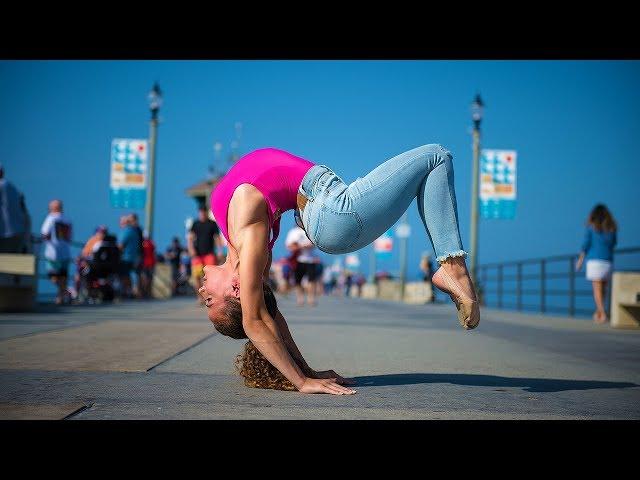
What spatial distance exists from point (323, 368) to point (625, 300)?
24.9 feet

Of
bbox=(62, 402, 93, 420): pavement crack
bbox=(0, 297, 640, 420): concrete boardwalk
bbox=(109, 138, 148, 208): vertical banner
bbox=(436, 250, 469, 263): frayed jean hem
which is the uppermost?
bbox=(109, 138, 148, 208): vertical banner

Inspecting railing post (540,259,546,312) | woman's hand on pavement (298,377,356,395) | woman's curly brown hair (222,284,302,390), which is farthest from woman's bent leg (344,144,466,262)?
railing post (540,259,546,312)

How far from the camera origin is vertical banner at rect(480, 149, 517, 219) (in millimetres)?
19828

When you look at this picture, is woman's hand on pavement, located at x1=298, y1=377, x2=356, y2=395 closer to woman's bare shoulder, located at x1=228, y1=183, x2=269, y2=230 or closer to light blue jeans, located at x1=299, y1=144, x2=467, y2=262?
light blue jeans, located at x1=299, y1=144, x2=467, y2=262

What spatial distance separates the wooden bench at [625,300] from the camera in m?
10.7

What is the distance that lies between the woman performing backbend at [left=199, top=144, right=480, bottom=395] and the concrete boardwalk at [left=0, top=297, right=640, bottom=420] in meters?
0.35

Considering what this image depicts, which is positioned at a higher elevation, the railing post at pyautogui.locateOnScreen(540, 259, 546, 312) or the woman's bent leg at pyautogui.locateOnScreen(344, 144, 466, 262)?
the woman's bent leg at pyautogui.locateOnScreen(344, 144, 466, 262)

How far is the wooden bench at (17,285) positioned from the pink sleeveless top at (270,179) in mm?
7476

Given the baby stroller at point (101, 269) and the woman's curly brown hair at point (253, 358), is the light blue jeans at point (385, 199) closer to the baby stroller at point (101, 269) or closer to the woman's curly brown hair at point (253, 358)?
the woman's curly brown hair at point (253, 358)

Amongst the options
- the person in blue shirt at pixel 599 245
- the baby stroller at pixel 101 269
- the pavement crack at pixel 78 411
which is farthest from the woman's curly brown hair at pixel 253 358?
the baby stroller at pixel 101 269

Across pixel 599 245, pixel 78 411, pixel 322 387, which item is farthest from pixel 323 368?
pixel 599 245
